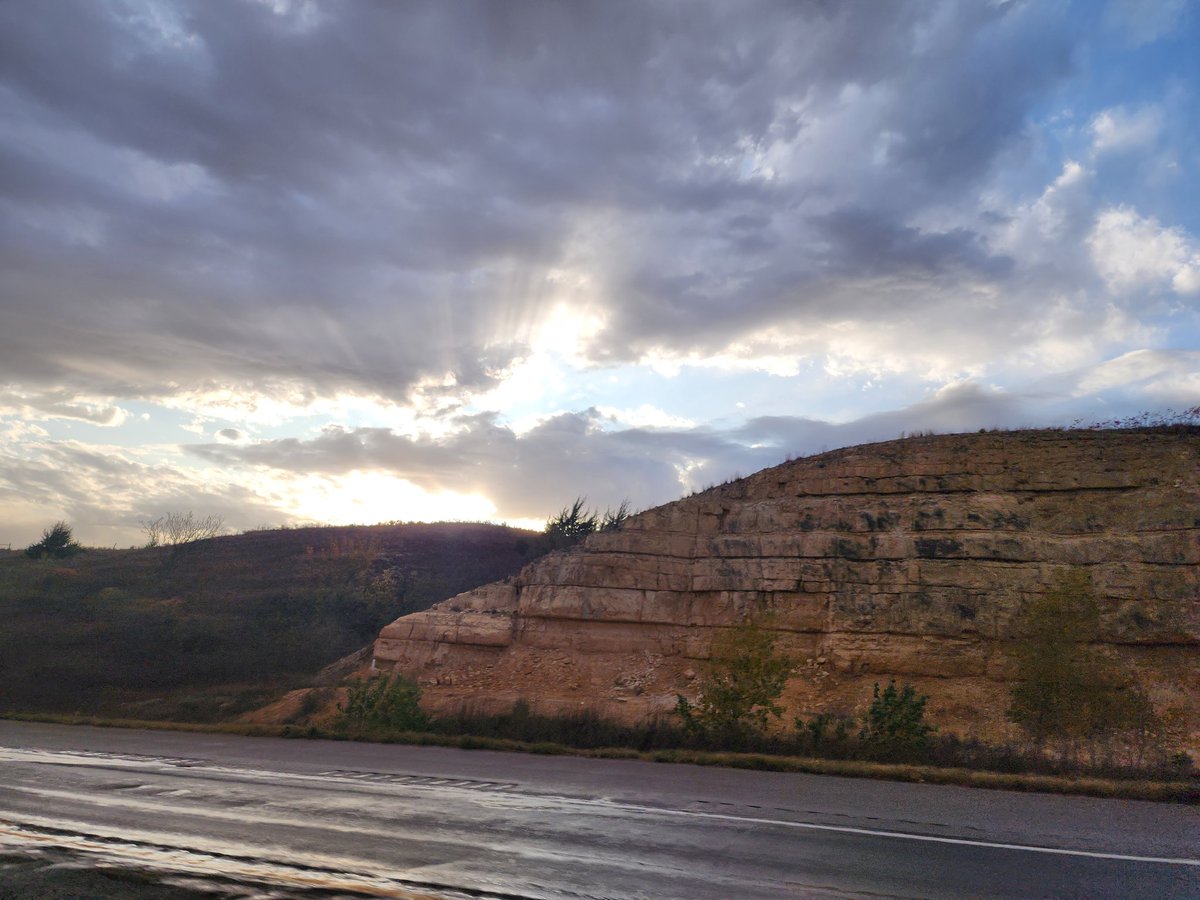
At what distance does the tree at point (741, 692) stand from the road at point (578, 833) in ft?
16.7

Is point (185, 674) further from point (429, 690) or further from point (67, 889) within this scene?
point (67, 889)

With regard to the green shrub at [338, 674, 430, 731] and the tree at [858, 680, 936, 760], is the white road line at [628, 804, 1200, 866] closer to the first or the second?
the tree at [858, 680, 936, 760]

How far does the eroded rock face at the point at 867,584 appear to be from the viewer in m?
18.4

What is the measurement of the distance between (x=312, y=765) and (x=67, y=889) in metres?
7.80

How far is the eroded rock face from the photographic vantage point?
723 inches

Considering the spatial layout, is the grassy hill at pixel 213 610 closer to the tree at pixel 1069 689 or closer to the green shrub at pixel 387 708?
the green shrub at pixel 387 708

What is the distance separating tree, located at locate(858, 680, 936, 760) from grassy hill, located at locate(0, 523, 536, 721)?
1800cm

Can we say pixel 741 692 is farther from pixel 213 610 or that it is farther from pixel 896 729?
pixel 213 610

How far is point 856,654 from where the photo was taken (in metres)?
19.5

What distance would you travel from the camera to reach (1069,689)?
15969mm

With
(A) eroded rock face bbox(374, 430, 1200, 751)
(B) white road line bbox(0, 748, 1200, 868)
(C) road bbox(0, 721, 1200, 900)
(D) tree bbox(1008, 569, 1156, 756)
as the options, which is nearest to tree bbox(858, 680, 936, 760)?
(D) tree bbox(1008, 569, 1156, 756)

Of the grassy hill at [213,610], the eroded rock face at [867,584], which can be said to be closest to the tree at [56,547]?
the grassy hill at [213,610]

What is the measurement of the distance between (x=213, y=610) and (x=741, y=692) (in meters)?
24.9

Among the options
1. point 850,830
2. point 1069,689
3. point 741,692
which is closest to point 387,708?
point 741,692
